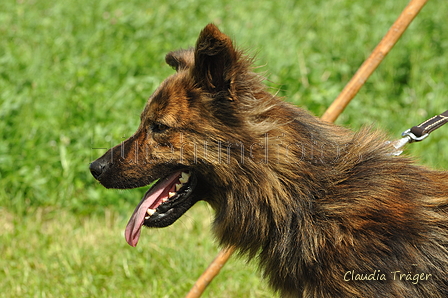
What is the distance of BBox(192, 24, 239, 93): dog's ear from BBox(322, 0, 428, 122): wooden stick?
3.29 ft

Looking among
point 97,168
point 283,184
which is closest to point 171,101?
point 97,168

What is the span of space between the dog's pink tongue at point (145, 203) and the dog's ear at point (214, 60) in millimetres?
628

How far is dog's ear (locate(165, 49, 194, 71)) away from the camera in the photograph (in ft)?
11.7

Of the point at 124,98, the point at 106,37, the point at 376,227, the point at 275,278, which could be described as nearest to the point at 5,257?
the point at 124,98

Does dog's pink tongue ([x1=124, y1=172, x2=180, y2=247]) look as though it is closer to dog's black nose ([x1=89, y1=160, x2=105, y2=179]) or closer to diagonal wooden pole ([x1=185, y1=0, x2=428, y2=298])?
dog's black nose ([x1=89, y1=160, x2=105, y2=179])

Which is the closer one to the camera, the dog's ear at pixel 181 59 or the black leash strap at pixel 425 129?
the black leash strap at pixel 425 129

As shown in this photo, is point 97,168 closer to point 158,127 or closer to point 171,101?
point 158,127

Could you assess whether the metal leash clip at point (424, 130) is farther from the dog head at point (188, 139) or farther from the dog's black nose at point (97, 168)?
the dog's black nose at point (97, 168)

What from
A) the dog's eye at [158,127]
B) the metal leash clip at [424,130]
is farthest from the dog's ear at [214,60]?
the metal leash clip at [424,130]

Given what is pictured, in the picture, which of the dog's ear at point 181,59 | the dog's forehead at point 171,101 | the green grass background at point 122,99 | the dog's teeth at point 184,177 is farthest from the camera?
the green grass background at point 122,99

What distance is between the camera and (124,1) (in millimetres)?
9195

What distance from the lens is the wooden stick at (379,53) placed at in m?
3.61

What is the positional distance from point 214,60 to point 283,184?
0.83 metres

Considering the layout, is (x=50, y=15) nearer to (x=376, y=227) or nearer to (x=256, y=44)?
(x=256, y=44)
